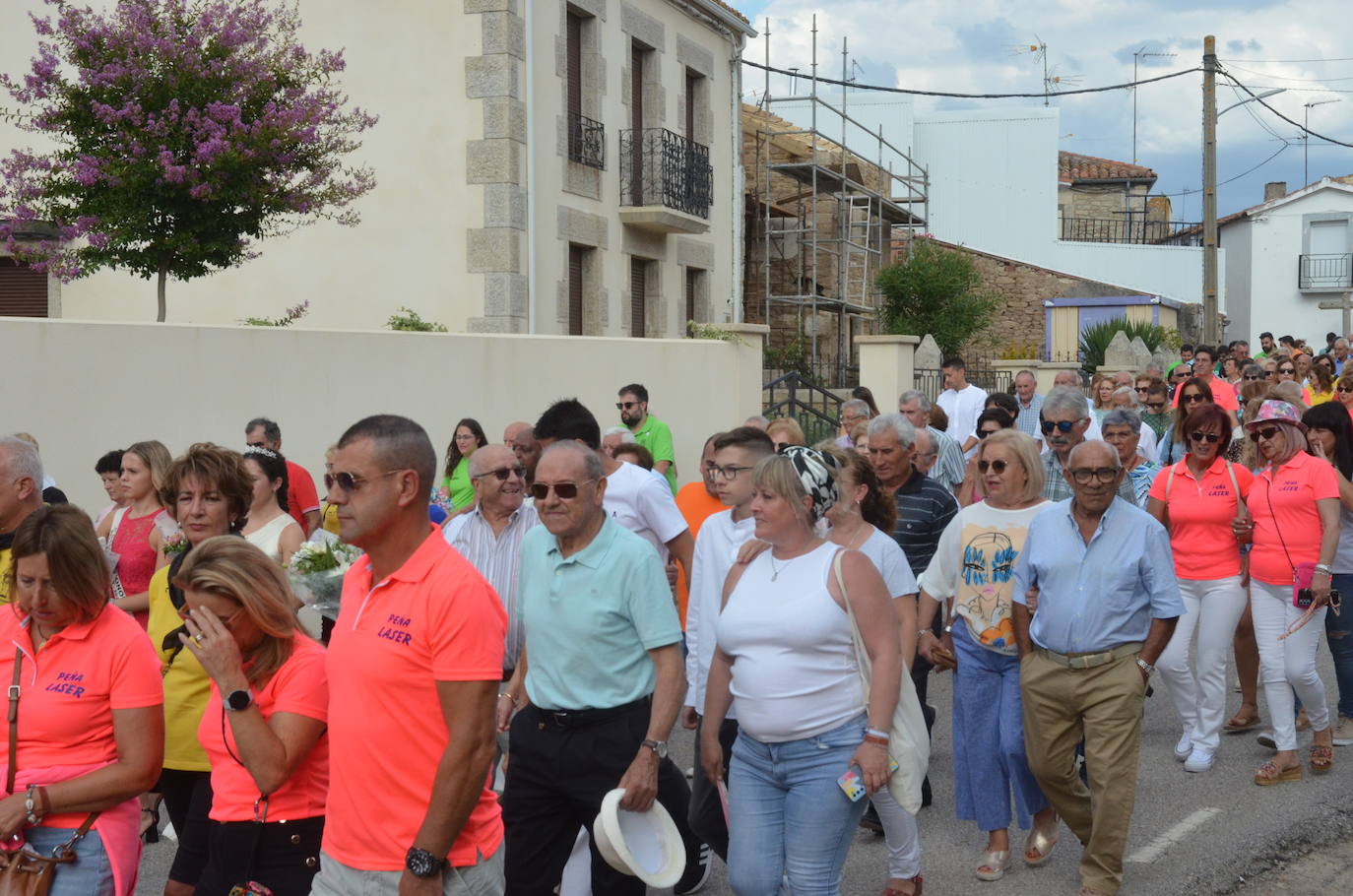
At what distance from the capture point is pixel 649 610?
4512mm

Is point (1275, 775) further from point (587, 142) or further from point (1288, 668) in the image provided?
point (587, 142)

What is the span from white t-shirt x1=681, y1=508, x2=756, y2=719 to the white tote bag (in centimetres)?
119

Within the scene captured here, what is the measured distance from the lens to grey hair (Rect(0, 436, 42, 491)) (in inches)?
217

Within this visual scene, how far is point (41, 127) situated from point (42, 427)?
405cm

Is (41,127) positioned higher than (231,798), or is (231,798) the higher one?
(41,127)

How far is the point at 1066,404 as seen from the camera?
28.7 feet

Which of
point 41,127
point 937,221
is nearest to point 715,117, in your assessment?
point 41,127

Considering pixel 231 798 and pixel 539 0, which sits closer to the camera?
pixel 231 798

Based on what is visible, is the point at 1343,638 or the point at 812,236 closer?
the point at 1343,638

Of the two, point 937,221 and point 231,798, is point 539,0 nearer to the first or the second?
point 231,798

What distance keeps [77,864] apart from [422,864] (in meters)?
1.27

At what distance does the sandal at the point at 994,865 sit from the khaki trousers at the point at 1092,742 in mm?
361

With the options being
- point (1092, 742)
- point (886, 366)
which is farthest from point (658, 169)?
point (1092, 742)

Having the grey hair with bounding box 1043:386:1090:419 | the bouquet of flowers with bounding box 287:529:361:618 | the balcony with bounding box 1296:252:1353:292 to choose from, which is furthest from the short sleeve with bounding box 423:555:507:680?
the balcony with bounding box 1296:252:1353:292
